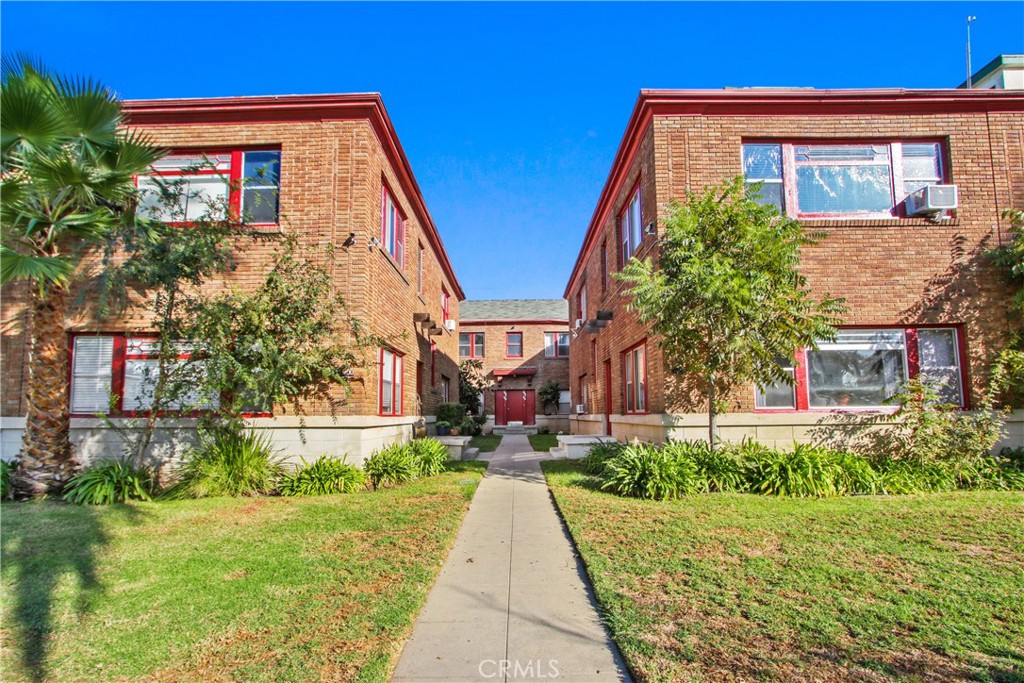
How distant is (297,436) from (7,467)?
14.4 feet

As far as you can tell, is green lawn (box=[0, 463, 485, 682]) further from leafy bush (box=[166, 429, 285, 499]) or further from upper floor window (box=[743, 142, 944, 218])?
upper floor window (box=[743, 142, 944, 218])

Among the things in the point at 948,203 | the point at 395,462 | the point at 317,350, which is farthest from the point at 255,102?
the point at 948,203

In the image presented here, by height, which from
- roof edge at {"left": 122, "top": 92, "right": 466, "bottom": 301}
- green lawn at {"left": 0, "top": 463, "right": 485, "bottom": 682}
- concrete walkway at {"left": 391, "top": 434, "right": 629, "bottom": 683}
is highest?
roof edge at {"left": 122, "top": 92, "right": 466, "bottom": 301}

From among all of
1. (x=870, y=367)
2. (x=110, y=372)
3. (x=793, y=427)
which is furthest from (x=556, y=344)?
(x=110, y=372)

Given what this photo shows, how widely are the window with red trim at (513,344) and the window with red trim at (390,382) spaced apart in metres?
19.8

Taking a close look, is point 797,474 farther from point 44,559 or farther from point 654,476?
point 44,559

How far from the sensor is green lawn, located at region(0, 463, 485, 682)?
3.46 m

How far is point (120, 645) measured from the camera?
3.68 meters

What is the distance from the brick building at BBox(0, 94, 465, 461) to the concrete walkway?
4418 millimetres

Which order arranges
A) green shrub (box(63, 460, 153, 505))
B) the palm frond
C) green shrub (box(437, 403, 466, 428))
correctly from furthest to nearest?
green shrub (box(437, 403, 466, 428))
green shrub (box(63, 460, 153, 505))
the palm frond

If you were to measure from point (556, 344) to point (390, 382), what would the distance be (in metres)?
21.5

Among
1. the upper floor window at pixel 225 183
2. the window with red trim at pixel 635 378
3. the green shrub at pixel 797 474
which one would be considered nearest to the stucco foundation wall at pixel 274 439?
the upper floor window at pixel 225 183

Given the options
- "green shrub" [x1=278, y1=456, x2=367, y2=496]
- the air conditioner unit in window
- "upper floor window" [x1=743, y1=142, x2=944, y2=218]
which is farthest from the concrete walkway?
the air conditioner unit in window

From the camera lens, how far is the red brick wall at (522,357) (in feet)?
108
